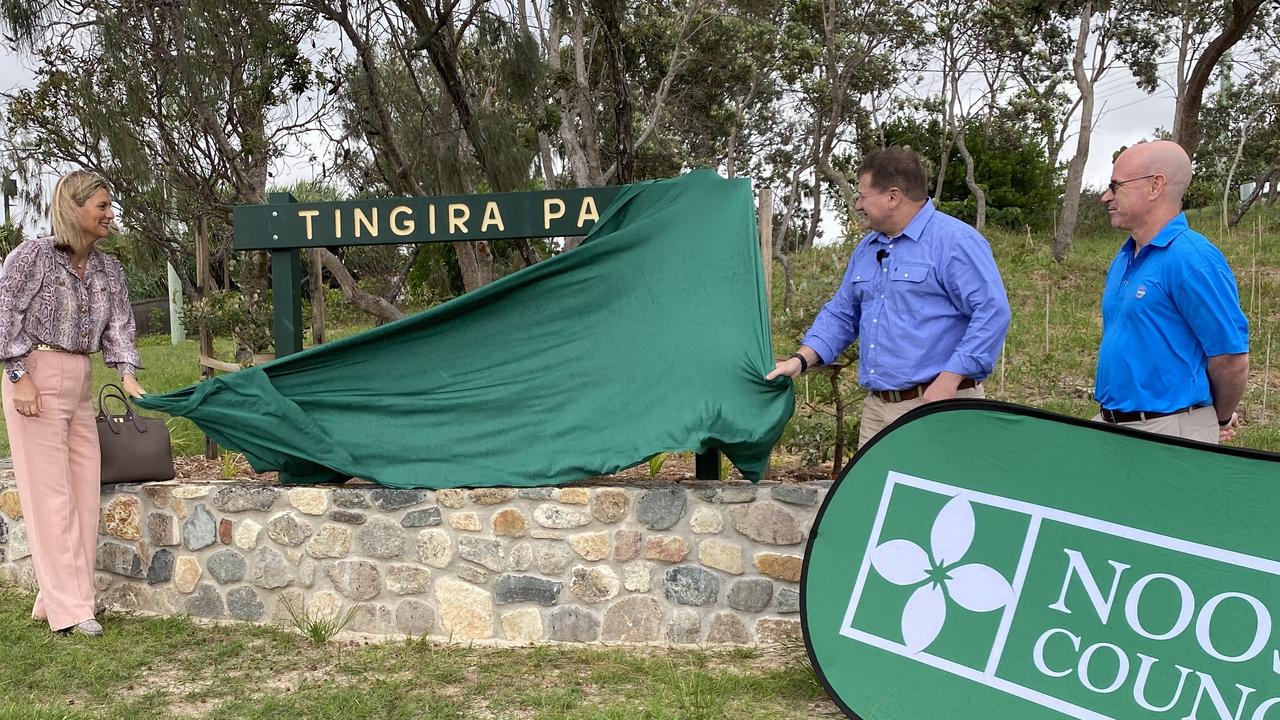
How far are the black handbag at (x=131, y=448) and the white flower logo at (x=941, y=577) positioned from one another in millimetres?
3021

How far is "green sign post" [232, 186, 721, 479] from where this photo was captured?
4.55 metres

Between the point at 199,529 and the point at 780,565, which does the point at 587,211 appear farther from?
the point at 199,529

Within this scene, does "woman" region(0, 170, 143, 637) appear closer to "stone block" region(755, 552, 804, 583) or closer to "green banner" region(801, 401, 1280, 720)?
"stone block" region(755, 552, 804, 583)

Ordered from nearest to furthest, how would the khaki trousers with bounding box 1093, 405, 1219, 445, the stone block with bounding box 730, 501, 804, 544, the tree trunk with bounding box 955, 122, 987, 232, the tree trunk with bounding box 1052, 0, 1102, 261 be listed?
the khaki trousers with bounding box 1093, 405, 1219, 445, the stone block with bounding box 730, 501, 804, 544, the tree trunk with bounding box 1052, 0, 1102, 261, the tree trunk with bounding box 955, 122, 987, 232

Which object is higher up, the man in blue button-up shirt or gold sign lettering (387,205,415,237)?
gold sign lettering (387,205,415,237)

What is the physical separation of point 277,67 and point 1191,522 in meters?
7.38

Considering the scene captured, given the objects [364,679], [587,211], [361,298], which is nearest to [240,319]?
[361,298]

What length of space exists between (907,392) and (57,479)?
3179 millimetres

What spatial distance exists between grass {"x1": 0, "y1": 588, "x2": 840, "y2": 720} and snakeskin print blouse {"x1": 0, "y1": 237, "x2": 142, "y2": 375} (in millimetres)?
1073

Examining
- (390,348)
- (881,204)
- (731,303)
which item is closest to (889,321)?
(881,204)

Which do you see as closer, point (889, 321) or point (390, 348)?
point (889, 321)

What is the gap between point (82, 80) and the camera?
27.9ft

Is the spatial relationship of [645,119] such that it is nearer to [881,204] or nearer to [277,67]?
[277,67]

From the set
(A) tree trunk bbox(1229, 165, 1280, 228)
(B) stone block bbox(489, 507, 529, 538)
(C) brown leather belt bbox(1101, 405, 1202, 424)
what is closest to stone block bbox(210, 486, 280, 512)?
(B) stone block bbox(489, 507, 529, 538)
